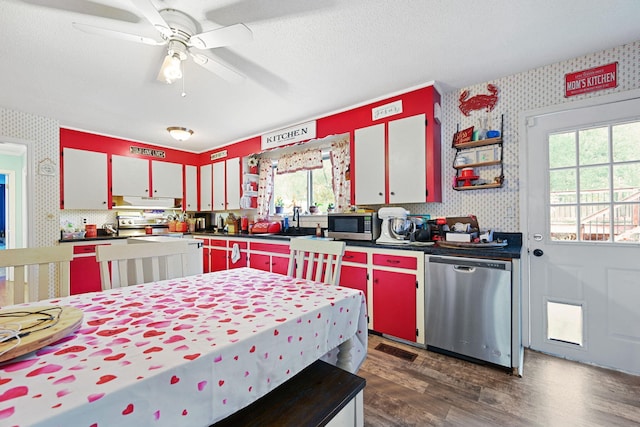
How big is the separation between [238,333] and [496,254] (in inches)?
76.1

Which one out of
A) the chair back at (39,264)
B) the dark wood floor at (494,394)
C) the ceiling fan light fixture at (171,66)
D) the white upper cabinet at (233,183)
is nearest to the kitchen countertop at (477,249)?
the dark wood floor at (494,394)

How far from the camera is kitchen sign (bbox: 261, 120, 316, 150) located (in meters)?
3.68

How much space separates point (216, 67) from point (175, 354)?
196cm

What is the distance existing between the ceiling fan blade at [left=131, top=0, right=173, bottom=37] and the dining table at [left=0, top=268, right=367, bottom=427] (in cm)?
143

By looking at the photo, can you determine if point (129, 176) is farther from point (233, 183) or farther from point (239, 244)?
point (239, 244)

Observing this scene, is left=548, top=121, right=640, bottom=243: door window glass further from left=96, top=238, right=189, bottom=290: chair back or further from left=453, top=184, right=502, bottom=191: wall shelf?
left=96, top=238, right=189, bottom=290: chair back

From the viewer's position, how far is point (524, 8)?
1733mm

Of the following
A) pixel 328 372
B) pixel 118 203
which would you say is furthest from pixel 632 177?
pixel 118 203

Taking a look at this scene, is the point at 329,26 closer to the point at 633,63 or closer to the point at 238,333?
the point at 238,333

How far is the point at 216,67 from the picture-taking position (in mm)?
2035

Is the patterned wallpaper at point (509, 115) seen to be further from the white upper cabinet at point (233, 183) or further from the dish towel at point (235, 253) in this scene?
the white upper cabinet at point (233, 183)

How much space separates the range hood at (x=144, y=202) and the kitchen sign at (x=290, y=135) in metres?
2.18

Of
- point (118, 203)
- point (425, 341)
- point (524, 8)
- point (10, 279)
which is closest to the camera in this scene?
point (524, 8)

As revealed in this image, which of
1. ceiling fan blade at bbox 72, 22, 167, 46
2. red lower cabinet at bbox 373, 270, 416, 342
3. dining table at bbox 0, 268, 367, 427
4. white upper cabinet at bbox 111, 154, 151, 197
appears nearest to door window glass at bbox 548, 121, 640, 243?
red lower cabinet at bbox 373, 270, 416, 342
